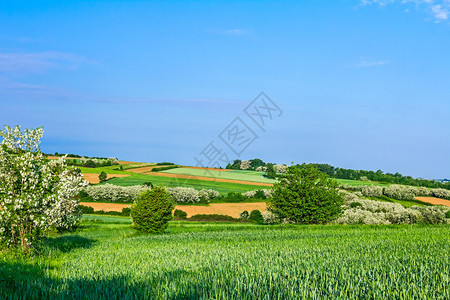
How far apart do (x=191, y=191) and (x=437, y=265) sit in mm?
59007

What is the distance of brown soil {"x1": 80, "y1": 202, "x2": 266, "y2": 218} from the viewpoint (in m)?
54.9

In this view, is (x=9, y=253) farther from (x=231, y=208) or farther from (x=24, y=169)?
(x=231, y=208)

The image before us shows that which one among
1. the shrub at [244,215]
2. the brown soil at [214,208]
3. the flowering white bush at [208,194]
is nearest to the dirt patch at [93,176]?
the brown soil at [214,208]

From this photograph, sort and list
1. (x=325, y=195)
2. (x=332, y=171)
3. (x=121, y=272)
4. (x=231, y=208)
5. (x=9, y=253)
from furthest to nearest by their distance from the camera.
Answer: (x=332, y=171) < (x=231, y=208) < (x=325, y=195) < (x=9, y=253) < (x=121, y=272)

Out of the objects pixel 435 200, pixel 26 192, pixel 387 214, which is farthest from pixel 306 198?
pixel 435 200

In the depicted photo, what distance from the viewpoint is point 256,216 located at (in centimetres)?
5384

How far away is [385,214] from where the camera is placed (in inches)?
1948

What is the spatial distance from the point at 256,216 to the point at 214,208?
743 centimetres

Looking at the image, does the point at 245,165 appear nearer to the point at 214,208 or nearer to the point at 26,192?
the point at 214,208

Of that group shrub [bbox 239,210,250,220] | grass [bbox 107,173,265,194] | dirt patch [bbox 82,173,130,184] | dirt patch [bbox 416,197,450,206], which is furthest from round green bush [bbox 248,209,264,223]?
dirt patch [bbox 416,197,450,206]

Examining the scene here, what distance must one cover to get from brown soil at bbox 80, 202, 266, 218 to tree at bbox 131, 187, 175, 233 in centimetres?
2493

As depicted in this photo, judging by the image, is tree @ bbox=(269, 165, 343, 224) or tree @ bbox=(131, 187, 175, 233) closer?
tree @ bbox=(131, 187, 175, 233)

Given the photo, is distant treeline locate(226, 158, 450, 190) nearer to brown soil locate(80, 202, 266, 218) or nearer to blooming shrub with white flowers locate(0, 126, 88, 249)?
brown soil locate(80, 202, 266, 218)

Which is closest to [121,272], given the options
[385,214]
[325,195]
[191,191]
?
[325,195]
